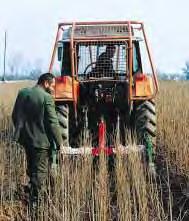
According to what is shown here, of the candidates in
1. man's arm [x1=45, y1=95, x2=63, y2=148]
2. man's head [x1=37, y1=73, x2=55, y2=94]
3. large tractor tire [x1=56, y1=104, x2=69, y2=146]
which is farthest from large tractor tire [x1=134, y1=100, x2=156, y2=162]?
man's head [x1=37, y1=73, x2=55, y2=94]

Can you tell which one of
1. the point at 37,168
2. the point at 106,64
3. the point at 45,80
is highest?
the point at 106,64

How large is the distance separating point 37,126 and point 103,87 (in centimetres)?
151

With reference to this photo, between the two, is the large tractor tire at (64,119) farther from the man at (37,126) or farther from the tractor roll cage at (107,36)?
the man at (37,126)

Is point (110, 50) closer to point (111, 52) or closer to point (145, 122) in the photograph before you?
point (111, 52)

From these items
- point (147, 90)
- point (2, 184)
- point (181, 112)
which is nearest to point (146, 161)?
point (147, 90)

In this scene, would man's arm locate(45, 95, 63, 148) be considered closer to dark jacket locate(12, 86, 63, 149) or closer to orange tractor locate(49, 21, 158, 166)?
dark jacket locate(12, 86, 63, 149)

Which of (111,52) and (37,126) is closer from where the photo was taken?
(37,126)

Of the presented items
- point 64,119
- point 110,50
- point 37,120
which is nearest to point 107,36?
point 110,50

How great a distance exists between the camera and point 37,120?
582 centimetres

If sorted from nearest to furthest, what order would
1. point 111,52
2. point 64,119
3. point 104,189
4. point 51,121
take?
point 104,189 → point 51,121 → point 64,119 → point 111,52

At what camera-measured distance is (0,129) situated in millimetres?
10141

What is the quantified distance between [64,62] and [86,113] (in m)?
0.87

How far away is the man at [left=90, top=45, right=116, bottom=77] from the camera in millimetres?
7223

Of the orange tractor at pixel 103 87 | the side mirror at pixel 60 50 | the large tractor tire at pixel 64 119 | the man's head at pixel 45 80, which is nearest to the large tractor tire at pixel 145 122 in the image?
the orange tractor at pixel 103 87
